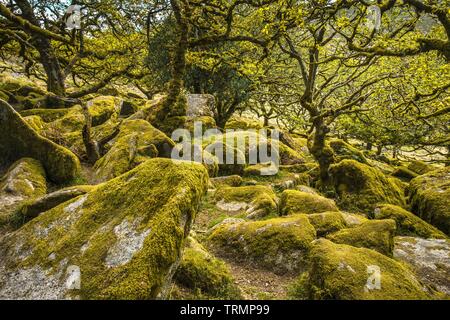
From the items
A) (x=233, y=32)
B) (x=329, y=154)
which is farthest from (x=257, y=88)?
(x=329, y=154)

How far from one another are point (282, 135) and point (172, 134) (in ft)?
31.0

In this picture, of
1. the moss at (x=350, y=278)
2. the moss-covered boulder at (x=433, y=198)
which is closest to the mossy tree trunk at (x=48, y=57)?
the moss at (x=350, y=278)

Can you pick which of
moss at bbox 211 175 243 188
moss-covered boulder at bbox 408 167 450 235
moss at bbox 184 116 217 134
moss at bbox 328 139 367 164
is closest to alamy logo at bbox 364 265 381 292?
moss-covered boulder at bbox 408 167 450 235

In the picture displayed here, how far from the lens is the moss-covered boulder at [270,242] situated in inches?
303

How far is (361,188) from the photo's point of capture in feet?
44.4

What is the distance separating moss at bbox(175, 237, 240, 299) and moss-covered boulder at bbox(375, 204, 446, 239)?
706cm

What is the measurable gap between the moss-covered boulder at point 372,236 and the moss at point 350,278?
1.40 m

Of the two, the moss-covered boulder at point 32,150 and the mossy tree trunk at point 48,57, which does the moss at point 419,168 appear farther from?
the mossy tree trunk at point 48,57

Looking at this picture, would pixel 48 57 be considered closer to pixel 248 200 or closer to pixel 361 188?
pixel 248 200

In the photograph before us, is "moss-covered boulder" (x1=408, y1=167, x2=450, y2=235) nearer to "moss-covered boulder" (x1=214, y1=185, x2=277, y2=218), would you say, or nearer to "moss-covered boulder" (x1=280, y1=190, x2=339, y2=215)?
"moss-covered boulder" (x1=280, y1=190, x2=339, y2=215)

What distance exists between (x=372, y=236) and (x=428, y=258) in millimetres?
1805

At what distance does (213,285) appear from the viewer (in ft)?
20.5

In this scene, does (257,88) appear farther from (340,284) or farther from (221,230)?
(340,284)
